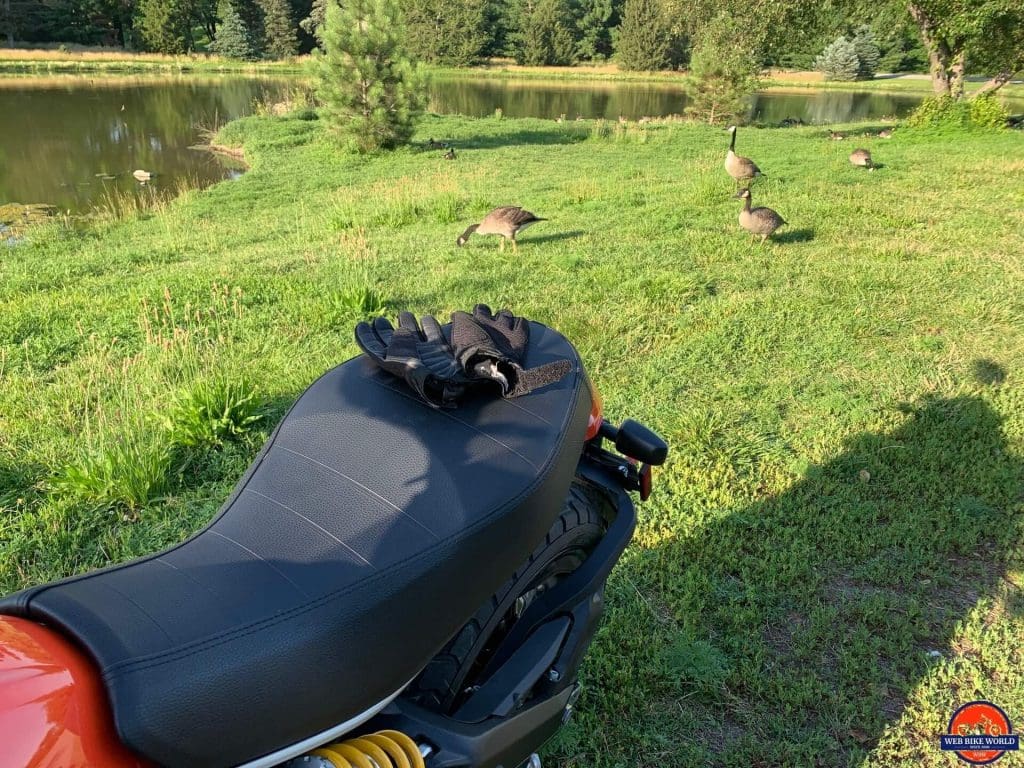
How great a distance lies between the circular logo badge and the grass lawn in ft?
0.17

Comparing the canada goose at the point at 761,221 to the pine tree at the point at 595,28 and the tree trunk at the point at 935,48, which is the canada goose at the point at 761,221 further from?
the pine tree at the point at 595,28

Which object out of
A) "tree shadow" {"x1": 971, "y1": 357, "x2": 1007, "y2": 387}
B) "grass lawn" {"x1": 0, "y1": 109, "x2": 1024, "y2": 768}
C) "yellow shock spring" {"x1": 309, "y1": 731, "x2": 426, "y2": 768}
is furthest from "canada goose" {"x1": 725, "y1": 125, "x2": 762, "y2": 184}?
"yellow shock spring" {"x1": 309, "y1": 731, "x2": 426, "y2": 768}

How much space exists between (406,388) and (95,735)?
0.97m

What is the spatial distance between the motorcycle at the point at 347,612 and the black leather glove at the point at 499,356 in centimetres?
5

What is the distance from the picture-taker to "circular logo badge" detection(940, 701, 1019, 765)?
2336 millimetres

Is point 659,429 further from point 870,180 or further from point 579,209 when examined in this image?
point 870,180

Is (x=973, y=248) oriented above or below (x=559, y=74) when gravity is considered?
below

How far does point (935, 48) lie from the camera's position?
1900 centimetres

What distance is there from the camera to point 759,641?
2.75 meters

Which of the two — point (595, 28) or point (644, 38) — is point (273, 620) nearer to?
point (644, 38)

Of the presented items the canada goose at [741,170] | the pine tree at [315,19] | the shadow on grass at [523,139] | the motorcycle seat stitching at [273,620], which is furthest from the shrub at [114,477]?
the pine tree at [315,19]

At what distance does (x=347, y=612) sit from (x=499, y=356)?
72 centimetres

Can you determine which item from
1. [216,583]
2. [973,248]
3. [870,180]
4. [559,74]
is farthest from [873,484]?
[559,74]

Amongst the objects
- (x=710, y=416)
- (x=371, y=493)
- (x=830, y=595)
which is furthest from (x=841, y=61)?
(x=371, y=493)
